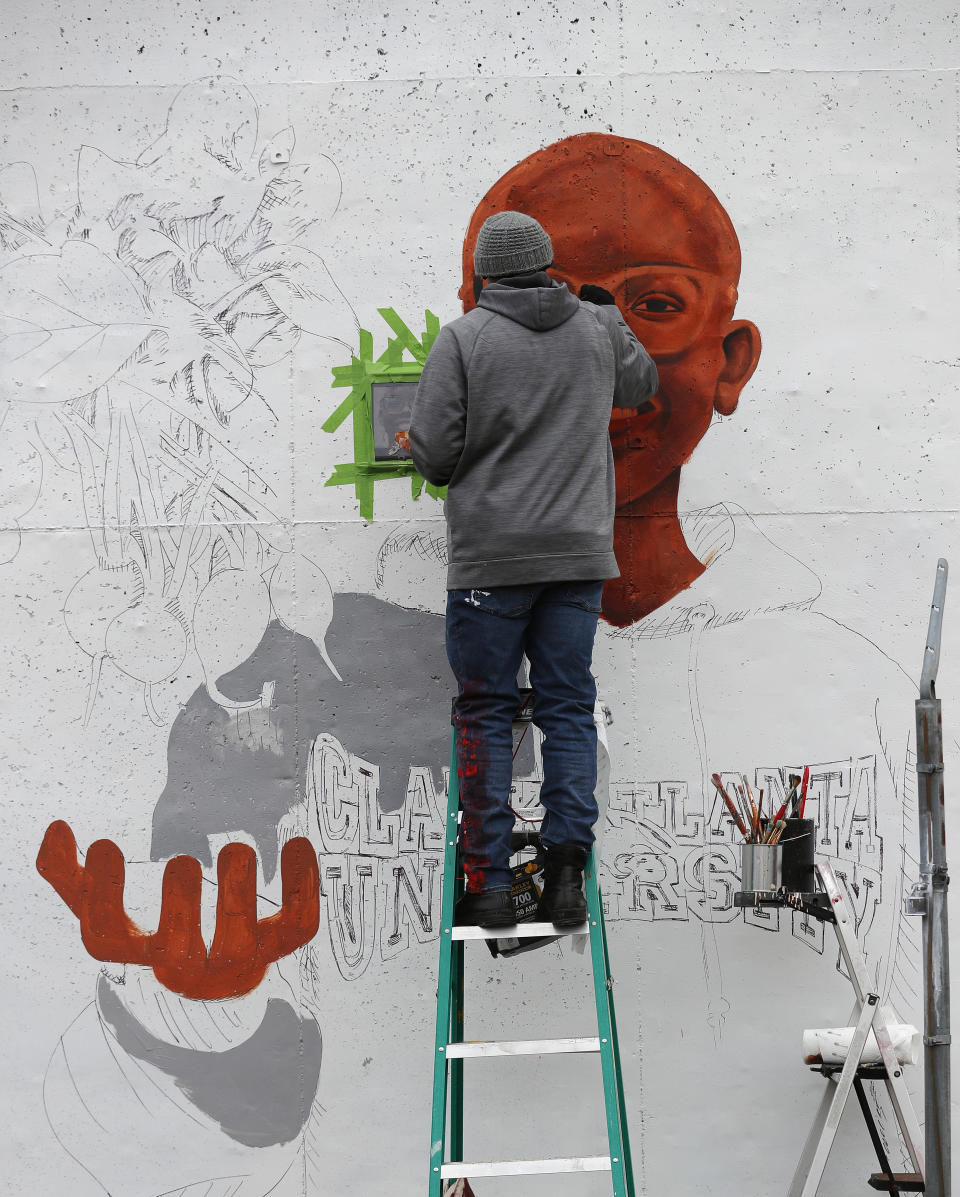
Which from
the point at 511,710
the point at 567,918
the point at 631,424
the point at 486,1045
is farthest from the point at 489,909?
the point at 631,424

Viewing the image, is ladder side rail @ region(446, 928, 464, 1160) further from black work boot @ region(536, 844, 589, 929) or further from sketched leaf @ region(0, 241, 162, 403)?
sketched leaf @ region(0, 241, 162, 403)

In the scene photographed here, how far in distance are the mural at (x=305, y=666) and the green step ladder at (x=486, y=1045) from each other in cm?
32

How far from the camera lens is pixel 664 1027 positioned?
311 centimetres

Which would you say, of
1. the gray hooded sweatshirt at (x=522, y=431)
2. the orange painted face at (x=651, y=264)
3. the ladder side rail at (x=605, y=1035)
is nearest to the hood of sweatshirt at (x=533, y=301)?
the gray hooded sweatshirt at (x=522, y=431)

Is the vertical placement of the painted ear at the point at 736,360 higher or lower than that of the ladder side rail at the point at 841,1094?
higher

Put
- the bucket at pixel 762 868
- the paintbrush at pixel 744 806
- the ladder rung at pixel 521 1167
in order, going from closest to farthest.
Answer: the ladder rung at pixel 521 1167
the bucket at pixel 762 868
the paintbrush at pixel 744 806

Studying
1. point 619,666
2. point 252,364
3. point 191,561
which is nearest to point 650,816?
point 619,666

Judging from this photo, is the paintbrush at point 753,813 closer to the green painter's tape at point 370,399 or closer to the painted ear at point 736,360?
the painted ear at point 736,360

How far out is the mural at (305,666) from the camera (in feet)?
10.3

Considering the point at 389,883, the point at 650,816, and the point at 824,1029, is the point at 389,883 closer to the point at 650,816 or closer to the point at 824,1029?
the point at 650,816

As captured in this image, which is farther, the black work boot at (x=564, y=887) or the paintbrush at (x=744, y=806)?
the paintbrush at (x=744, y=806)

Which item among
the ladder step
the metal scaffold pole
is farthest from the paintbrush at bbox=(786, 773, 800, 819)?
the ladder step

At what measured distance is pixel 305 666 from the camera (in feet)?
10.5

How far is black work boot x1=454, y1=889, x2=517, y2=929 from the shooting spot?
255cm
